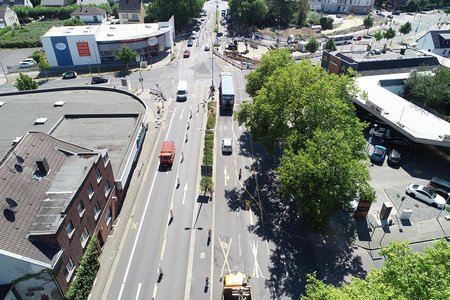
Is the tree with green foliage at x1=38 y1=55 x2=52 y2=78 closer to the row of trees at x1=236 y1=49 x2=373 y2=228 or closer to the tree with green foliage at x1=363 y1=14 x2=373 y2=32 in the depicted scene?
the row of trees at x1=236 y1=49 x2=373 y2=228

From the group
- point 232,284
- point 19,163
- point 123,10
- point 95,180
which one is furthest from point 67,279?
point 123,10

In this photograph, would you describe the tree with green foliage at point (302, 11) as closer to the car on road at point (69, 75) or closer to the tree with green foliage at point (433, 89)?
the tree with green foliage at point (433, 89)

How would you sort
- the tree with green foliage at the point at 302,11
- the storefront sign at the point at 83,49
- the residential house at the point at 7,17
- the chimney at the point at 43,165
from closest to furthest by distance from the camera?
1. the chimney at the point at 43,165
2. the storefront sign at the point at 83,49
3. the residential house at the point at 7,17
4. the tree with green foliage at the point at 302,11

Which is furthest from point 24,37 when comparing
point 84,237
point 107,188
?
point 84,237

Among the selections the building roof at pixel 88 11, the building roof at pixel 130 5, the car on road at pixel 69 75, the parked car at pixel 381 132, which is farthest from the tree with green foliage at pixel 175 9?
the parked car at pixel 381 132

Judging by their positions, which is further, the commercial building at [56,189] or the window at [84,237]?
the window at [84,237]
